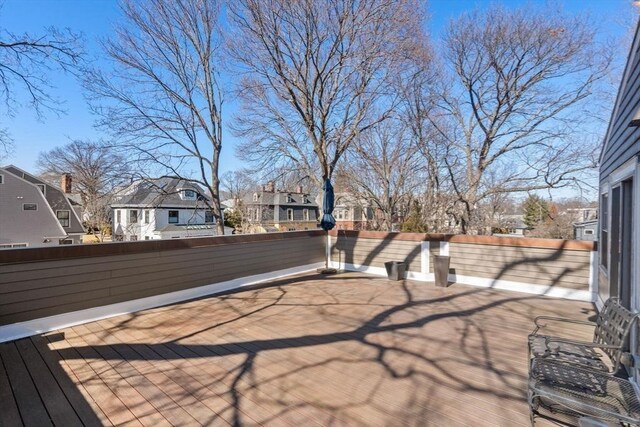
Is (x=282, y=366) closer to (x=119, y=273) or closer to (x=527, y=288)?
(x=119, y=273)

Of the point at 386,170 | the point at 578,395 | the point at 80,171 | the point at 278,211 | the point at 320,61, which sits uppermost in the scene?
the point at 320,61

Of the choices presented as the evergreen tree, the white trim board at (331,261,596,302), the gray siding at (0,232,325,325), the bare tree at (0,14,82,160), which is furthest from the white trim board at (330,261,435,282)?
the evergreen tree

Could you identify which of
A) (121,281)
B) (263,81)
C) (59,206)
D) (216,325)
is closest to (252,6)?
(263,81)

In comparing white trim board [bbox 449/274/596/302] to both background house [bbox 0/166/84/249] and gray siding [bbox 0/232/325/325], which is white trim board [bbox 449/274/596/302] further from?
background house [bbox 0/166/84/249]

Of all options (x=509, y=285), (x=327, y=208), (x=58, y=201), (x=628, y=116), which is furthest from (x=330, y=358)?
(x=58, y=201)

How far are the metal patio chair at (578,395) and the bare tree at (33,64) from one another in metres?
7.57

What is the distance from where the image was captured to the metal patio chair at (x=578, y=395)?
1859 millimetres

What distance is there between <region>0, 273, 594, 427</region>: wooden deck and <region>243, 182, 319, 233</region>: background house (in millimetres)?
19437

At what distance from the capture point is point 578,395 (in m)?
2.03

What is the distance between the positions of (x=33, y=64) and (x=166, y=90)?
619 centimetres

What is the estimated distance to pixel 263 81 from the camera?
31.4 ft

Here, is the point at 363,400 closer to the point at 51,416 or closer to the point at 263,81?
the point at 51,416

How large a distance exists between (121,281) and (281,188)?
8591mm

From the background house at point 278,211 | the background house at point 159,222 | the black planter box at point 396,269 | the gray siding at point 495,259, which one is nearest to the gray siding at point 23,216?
the background house at point 159,222
